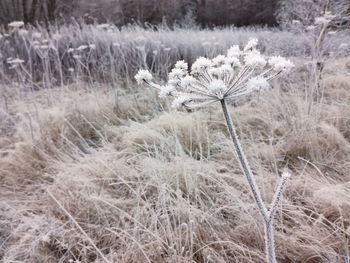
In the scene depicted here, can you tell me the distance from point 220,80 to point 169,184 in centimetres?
121

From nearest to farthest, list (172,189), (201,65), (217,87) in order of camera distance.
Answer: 1. (217,87)
2. (201,65)
3. (172,189)

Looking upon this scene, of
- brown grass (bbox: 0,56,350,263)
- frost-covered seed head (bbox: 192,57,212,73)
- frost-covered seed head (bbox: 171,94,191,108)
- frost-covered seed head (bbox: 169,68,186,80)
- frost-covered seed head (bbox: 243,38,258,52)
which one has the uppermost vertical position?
frost-covered seed head (bbox: 243,38,258,52)

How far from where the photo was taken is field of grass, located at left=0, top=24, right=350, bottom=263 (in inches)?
59.1

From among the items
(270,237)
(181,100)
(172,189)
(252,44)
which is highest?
(252,44)

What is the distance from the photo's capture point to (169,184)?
74.9 inches

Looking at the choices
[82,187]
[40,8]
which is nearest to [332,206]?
[82,187]

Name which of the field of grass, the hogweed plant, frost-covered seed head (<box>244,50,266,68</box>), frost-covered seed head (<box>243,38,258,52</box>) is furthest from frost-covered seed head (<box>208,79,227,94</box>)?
the field of grass

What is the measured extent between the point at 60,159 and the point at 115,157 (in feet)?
1.43

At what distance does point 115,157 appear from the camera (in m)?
2.34

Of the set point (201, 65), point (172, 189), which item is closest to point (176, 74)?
point (201, 65)

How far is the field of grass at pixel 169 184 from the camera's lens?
1.50 m

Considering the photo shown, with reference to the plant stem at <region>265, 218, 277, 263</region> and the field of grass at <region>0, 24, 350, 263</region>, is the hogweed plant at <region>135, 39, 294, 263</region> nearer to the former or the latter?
the plant stem at <region>265, 218, 277, 263</region>

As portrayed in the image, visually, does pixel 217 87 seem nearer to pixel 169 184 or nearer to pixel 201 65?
pixel 201 65

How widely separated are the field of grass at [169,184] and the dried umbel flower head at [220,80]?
0.70m
